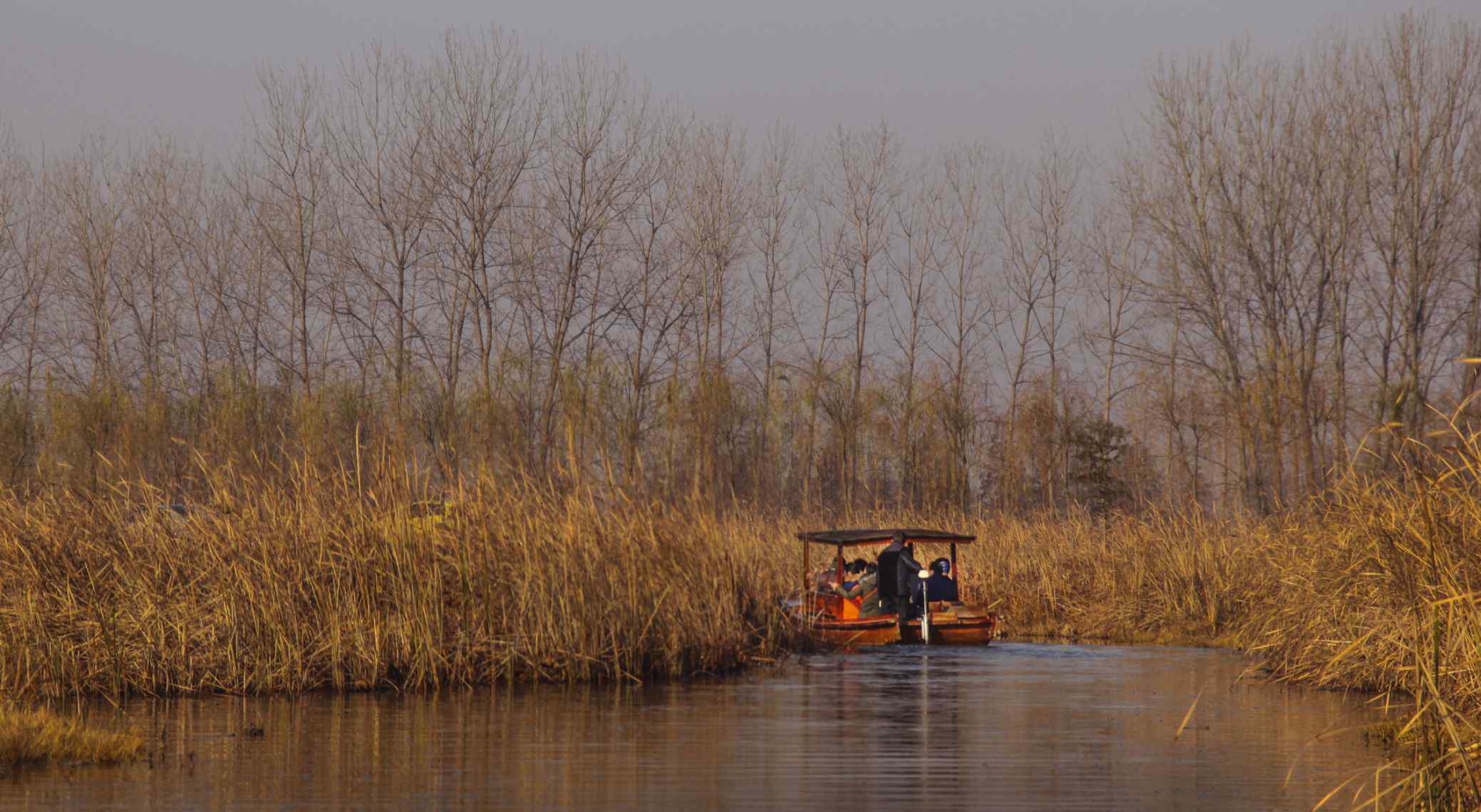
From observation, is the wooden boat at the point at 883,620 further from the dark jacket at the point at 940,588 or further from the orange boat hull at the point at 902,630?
the dark jacket at the point at 940,588

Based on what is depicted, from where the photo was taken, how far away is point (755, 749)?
14727 millimetres

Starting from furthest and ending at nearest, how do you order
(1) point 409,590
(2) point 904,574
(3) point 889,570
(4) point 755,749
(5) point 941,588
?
(5) point 941,588, (3) point 889,570, (2) point 904,574, (1) point 409,590, (4) point 755,749

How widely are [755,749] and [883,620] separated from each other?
12575mm

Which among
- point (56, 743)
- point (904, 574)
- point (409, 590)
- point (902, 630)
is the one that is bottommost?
point (56, 743)

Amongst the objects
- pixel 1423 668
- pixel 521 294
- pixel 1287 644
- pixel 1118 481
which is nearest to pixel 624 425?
pixel 521 294

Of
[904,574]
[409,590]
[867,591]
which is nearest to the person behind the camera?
[409,590]

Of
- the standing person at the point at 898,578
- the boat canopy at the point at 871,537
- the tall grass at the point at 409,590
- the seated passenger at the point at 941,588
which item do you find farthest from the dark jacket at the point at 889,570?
the tall grass at the point at 409,590

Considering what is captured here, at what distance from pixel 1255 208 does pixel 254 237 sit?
3224 centimetres

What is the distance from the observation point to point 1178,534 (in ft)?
99.9

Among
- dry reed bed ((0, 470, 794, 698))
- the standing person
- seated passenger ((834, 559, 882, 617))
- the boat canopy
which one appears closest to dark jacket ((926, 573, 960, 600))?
the standing person

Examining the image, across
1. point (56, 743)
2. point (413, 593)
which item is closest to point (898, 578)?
point (413, 593)

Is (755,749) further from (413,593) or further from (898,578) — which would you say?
(898,578)

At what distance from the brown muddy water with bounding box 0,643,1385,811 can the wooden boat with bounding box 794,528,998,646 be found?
17.0ft

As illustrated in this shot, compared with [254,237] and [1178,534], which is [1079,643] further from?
[254,237]
